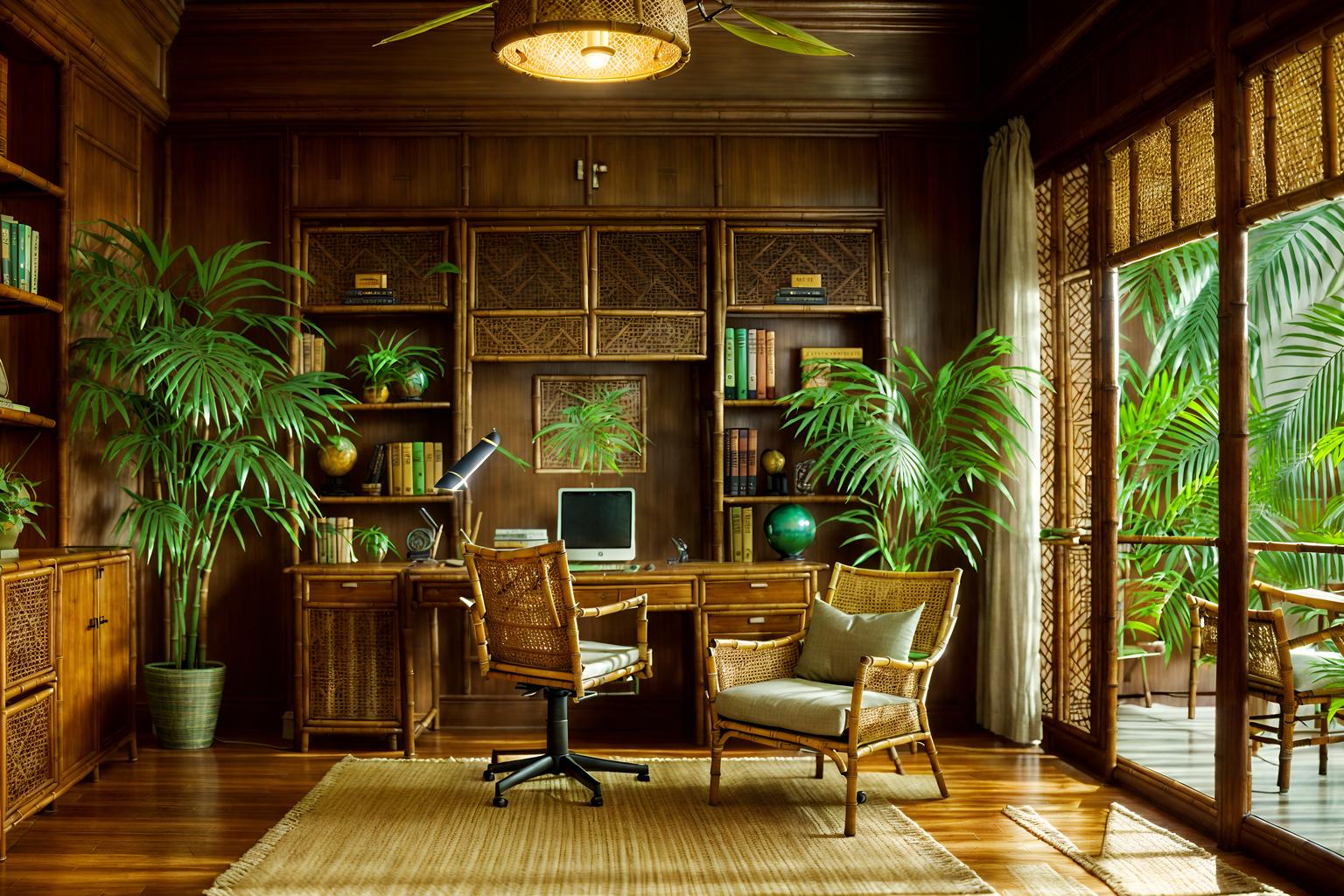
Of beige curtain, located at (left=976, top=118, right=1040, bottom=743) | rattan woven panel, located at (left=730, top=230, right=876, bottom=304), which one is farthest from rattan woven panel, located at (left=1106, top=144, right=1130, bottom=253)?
rattan woven panel, located at (left=730, top=230, right=876, bottom=304)

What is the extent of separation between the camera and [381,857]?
12.0 ft

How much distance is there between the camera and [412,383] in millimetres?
5516

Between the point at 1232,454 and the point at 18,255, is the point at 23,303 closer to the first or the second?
the point at 18,255

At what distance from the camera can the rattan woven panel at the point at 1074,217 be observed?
500cm

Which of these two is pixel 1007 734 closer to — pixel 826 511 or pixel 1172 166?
pixel 826 511

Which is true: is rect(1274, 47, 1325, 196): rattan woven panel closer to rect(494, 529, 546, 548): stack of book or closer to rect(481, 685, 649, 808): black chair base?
rect(481, 685, 649, 808): black chair base

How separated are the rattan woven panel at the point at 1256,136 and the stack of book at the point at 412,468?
3646 millimetres

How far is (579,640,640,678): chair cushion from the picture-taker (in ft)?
14.2

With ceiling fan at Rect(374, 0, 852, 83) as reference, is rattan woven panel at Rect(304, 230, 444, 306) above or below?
below

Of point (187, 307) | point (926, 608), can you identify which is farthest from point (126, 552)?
point (926, 608)

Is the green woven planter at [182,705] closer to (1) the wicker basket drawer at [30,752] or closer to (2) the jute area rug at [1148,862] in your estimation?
(1) the wicker basket drawer at [30,752]

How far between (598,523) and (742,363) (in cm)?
106

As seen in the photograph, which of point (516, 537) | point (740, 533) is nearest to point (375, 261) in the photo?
point (516, 537)

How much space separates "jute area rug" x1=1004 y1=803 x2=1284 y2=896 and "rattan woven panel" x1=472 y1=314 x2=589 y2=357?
9.53 feet
